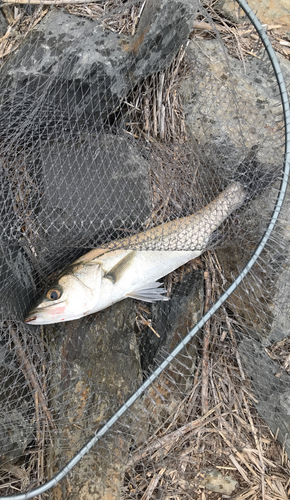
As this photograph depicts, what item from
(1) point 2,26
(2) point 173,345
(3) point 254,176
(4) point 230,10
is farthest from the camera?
(4) point 230,10

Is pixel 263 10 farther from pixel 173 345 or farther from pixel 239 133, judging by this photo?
pixel 173 345

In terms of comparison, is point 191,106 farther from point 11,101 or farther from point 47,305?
point 47,305

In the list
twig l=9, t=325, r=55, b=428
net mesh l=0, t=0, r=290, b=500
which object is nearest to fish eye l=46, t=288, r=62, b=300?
net mesh l=0, t=0, r=290, b=500

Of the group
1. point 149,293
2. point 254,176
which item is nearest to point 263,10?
point 254,176

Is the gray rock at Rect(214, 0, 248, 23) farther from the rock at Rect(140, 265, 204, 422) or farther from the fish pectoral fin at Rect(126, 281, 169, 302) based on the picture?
the fish pectoral fin at Rect(126, 281, 169, 302)

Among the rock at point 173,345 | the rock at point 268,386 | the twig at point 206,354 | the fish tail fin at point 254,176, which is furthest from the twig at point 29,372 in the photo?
the fish tail fin at point 254,176
